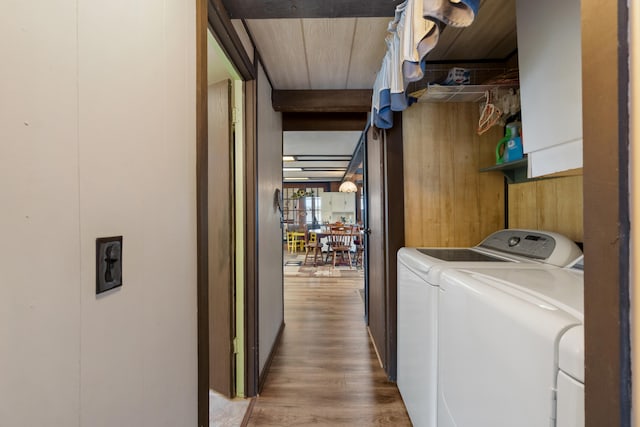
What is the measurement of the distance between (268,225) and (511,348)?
1.73 m

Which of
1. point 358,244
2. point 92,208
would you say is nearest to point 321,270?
point 358,244

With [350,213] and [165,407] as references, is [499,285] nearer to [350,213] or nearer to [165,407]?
[165,407]

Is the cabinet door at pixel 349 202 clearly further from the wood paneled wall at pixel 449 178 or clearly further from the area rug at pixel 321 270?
the wood paneled wall at pixel 449 178

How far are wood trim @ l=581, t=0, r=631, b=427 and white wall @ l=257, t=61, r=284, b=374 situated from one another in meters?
1.65

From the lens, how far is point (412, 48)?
104cm

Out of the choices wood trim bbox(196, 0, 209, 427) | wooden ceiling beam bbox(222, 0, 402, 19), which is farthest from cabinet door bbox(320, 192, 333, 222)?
wood trim bbox(196, 0, 209, 427)

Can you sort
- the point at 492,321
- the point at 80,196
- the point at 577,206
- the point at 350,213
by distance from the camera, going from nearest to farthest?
the point at 80,196
the point at 492,321
the point at 577,206
the point at 350,213

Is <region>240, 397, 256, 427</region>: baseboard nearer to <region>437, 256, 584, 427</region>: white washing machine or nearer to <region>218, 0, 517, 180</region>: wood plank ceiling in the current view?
<region>437, 256, 584, 427</region>: white washing machine

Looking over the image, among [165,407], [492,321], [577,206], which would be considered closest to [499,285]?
[492,321]

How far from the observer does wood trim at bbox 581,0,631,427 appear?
1.18 feet

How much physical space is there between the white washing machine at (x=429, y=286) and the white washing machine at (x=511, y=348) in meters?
0.08

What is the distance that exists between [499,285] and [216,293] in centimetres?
153

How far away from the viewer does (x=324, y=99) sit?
7.70 ft

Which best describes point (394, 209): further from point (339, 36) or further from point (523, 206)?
point (339, 36)
